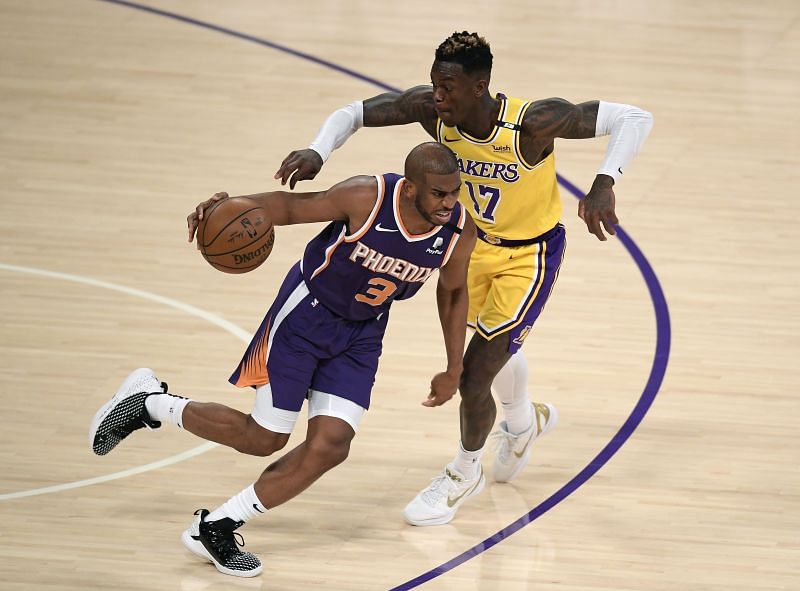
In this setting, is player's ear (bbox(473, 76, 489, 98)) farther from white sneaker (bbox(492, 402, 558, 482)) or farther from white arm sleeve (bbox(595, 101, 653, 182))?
white sneaker (bbox(492, 402, 558, 482))

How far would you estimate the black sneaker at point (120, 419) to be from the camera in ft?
20.3

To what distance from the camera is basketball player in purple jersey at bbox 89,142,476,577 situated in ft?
18.2

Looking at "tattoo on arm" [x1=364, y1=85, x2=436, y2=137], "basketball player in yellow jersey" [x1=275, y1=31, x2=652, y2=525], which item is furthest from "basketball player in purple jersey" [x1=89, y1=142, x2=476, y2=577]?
"tattoo on arm" [x1=364, y1=85, x2=436, y2=137]

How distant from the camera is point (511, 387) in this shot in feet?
21.5

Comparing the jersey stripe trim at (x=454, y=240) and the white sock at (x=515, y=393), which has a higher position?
the jersey stripe trim at (x=454, y=240)

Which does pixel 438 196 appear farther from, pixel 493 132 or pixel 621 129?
pixel 621 129

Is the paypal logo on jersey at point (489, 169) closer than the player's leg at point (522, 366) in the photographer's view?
Yes

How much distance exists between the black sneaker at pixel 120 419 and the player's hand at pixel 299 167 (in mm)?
1277

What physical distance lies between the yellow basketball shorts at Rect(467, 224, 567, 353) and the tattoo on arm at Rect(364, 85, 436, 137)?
0.63 meters

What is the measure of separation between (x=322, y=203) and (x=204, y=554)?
63.0 inches

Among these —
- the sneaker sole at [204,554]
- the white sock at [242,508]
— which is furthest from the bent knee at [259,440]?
the sneaker sole at [204,554]

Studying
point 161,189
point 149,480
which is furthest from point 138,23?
point 149,480

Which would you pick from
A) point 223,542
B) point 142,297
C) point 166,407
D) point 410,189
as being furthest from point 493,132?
point 142,297

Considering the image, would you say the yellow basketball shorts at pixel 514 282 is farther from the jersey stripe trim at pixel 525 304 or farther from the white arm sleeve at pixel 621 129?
the white arm sleeve at pixel 621 129
